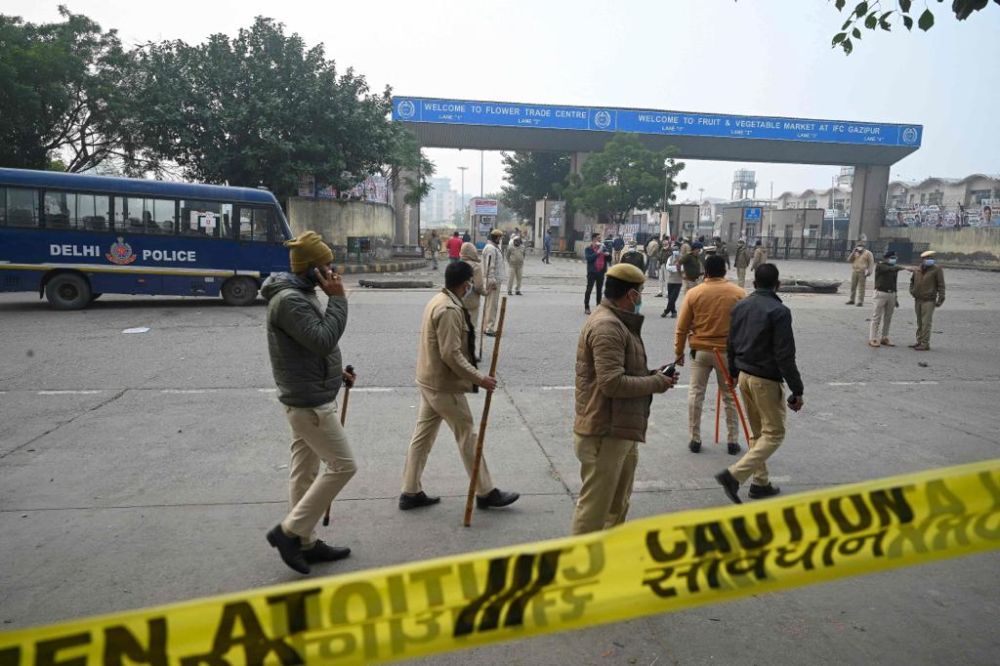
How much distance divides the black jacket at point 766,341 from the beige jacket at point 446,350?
6.48ft

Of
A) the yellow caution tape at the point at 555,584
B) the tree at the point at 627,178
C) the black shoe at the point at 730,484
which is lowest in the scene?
the black shoe at the point at 730,484

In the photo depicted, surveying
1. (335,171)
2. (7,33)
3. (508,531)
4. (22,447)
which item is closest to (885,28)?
(508,531)

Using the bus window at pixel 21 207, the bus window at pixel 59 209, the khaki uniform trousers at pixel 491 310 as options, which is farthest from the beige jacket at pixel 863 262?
the bus window at pixel 21 207

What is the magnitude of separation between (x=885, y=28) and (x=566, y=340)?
20.6 feet

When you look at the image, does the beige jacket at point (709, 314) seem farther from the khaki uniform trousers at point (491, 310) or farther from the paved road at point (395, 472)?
the khaki uniform trousers at point (491, 310)

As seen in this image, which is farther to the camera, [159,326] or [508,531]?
[159,326]

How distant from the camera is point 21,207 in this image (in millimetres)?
13586

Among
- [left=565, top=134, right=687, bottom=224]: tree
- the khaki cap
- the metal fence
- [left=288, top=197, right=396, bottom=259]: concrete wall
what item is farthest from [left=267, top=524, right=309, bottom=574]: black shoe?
the metal fence

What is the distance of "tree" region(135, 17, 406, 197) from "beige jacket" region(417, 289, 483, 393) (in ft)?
63.5

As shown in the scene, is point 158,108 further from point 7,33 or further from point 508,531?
point 508,531

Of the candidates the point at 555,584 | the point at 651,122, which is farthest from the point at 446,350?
the point at 651,122

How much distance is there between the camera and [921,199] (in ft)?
179

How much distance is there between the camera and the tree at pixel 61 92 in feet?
68.8

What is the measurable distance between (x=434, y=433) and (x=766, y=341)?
2.40m
